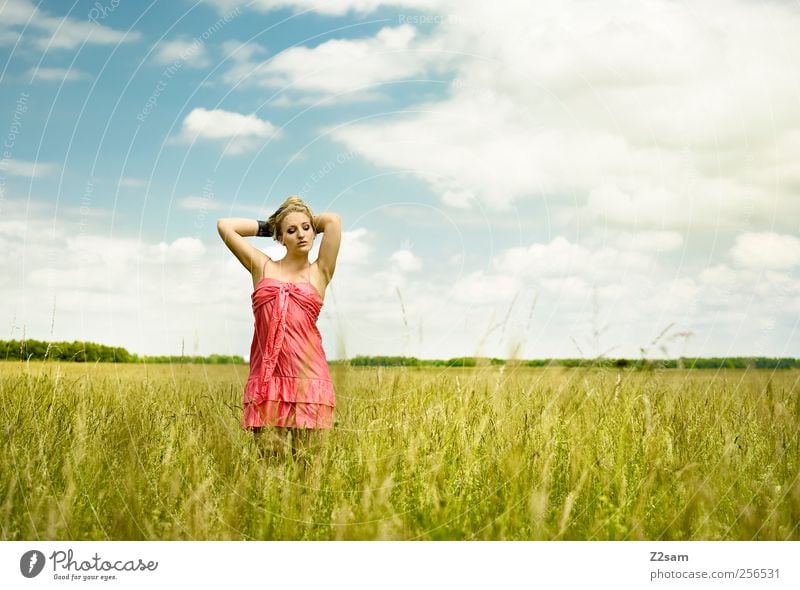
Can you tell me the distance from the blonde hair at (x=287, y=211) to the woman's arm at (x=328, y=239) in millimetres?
86

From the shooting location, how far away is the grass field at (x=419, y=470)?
13.2ft

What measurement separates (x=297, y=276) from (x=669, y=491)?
3046 mm

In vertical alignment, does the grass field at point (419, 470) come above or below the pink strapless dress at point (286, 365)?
below

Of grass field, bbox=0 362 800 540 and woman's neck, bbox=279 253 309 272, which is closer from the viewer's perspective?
grass field, bbox=0 362 800 540

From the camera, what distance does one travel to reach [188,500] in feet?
13.2

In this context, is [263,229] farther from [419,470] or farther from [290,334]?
[419,470]

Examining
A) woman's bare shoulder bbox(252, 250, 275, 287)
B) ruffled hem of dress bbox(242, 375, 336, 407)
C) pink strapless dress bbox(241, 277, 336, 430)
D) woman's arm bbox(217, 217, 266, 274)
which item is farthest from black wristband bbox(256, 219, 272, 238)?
ruffled hem of dress bbox(242, 375, 336, 407)

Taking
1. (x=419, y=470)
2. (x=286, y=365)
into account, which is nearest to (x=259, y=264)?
(x=286, y=365)

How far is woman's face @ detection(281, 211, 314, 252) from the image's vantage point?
5.12 m

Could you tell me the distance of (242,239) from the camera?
536 centimetres

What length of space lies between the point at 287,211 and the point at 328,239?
0.38 m

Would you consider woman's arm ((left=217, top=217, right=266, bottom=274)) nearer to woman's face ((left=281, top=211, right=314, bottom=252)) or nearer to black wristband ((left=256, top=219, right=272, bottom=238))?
black wristband ((left=256, top=219, right=272, bottom=238))

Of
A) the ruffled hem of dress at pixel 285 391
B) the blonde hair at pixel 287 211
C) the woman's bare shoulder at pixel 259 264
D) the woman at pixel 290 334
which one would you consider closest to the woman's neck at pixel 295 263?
the woman at pixel 290 334

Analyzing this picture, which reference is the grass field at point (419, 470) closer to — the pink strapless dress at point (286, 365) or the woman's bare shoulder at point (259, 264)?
the pink strapless dress at point (286, 365)
